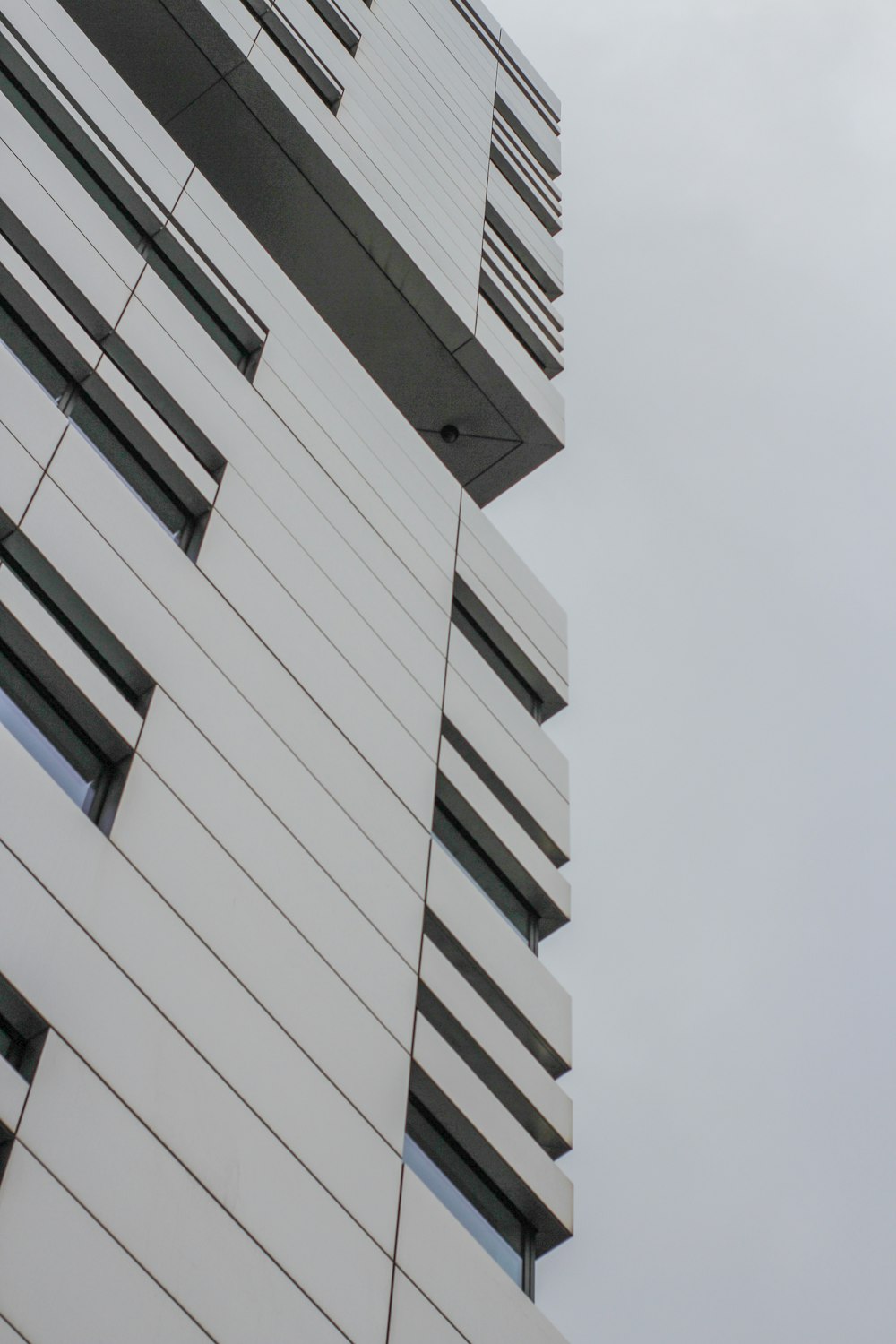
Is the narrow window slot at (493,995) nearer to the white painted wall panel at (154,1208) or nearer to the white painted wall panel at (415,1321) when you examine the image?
the white painted wall panel at (415,1321)

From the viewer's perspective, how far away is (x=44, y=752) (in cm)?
1226

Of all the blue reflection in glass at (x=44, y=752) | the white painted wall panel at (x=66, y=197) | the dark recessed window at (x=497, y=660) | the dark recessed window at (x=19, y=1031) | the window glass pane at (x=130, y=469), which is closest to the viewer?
the dark recessed window at (x=19, y=1031)

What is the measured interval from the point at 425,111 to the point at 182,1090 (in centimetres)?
2499

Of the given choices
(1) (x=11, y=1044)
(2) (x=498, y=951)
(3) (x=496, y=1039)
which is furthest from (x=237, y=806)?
(2) (x=498, y=951)

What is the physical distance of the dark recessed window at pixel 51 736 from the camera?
40.0 ft

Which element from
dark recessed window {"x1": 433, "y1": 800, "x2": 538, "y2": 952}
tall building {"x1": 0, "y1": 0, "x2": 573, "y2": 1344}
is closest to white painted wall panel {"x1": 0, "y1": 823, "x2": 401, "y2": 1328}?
tall building {"x1": 0, "y1": 0, "x2": 573, "y2": 1344}

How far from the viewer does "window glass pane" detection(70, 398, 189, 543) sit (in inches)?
592

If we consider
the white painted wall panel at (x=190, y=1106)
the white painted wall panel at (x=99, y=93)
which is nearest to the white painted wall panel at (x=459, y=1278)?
the white painted wall panel at (x=190, y=1106)

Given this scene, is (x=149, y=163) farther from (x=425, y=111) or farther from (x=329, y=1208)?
(x=425, y=111)

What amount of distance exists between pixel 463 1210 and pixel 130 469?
7987 millimetres

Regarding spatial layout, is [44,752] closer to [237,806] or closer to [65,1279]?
[237,806]

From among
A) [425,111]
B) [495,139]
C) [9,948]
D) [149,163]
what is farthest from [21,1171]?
[495,139]

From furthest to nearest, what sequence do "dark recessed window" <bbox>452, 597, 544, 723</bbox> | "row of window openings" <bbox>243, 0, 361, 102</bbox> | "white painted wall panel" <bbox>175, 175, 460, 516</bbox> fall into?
"row of window openings" <bbox>243, 0, 361, 102</bbox>
"dark recessed window" <bbox>452, 597, 544, 723</bbox>
"white painted wall panel" <bbox>175, 175, 460, 516</bbox>

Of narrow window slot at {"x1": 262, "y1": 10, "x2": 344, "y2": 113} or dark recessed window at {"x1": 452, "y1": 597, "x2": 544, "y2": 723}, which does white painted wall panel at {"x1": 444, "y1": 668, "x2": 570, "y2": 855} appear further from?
narrow window slot at {"x1": 262, "y1": 10, "x2": 344, "y2": 113}
